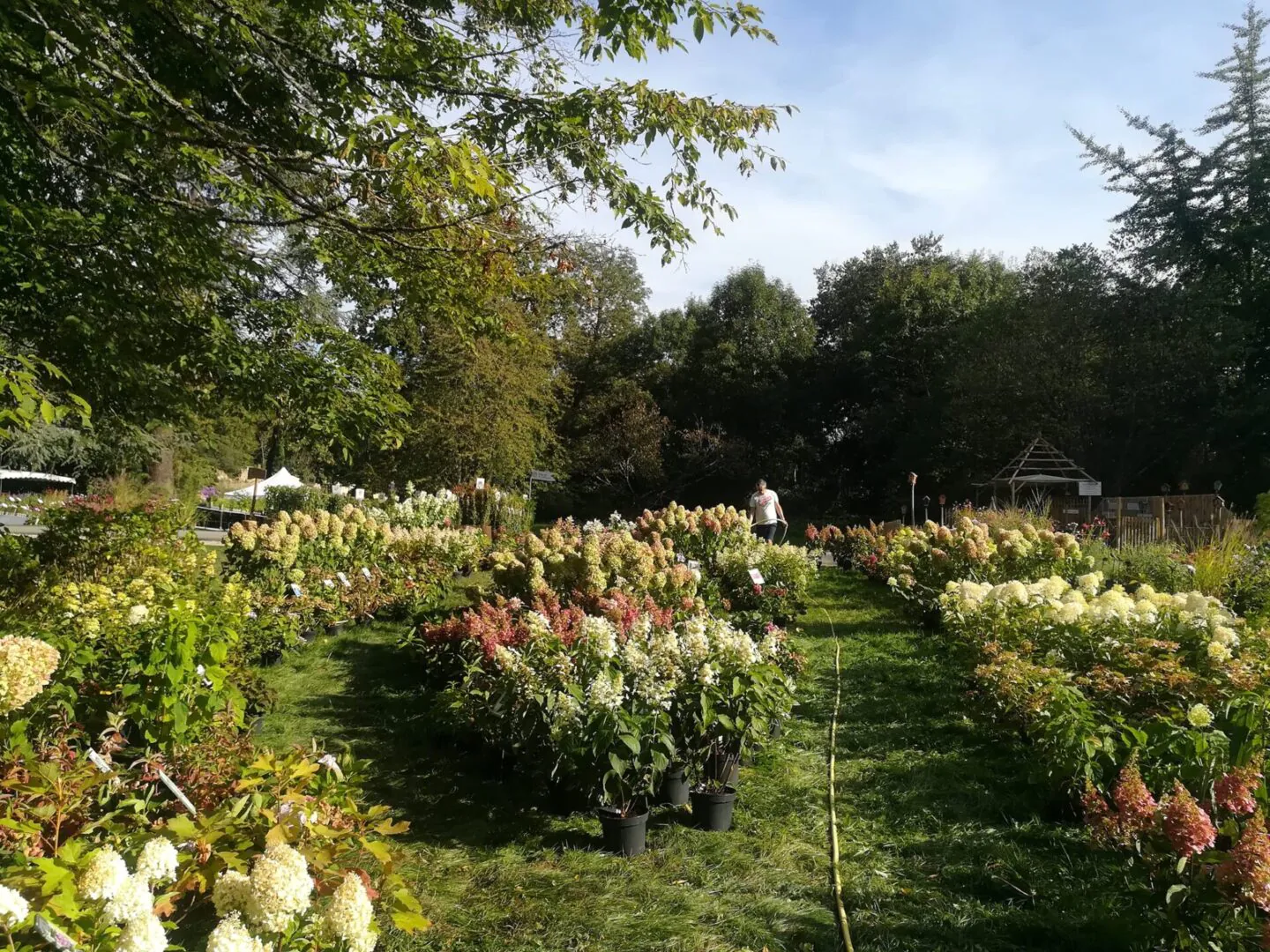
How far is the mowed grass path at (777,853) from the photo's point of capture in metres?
2.77

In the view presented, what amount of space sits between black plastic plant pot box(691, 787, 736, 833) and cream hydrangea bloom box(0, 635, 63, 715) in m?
Answer: 2.53

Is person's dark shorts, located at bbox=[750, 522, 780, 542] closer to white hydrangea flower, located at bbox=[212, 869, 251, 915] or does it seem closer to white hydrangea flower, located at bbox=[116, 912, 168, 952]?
white hydrangea flower, located at bbox=[212, 869, 251, 915]

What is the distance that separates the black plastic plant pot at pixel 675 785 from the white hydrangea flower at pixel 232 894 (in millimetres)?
2325

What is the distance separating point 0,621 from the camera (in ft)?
11.5

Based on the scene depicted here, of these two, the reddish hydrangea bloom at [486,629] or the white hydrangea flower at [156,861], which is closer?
the white hydrangea flower at [156,861]

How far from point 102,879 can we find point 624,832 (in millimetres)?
2205

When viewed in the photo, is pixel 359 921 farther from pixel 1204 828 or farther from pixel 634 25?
pixel 634 25

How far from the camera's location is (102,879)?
5.03 feet

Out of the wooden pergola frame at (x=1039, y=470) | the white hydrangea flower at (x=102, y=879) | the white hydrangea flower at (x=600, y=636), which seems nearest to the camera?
the white hydrangea flower at (x=102, y=879)

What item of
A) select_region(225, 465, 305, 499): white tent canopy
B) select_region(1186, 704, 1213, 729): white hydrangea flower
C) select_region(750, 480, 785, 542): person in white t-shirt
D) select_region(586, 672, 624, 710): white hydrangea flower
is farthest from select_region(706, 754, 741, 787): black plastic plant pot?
select_region(225, 465, 305, 499): white tent canopy

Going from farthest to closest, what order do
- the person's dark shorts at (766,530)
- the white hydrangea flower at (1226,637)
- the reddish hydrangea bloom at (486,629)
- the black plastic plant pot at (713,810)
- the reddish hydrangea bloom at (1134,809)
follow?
the person's dark shorts at (766,530) < the reddish hydrangea bloom at (486,629) < the white hydrangea flower at (1226,637) < the black plastic plant pot at (713,810) < the reddish hydrangea bloom at (1134,809)

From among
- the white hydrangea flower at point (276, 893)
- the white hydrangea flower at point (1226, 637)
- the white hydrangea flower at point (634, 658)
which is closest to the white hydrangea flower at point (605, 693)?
the white hydrangea flower at point (634, 658)

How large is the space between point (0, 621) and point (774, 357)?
26478 mm

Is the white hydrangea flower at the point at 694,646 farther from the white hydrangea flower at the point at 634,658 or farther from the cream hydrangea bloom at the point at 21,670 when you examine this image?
the cream hydrangea bloom at the point at 21,670
